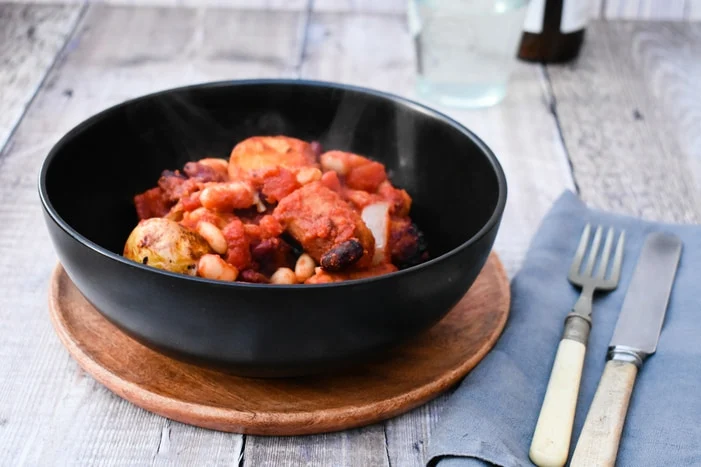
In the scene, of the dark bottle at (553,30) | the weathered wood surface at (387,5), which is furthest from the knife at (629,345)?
the weathered wood surface at (387,5)

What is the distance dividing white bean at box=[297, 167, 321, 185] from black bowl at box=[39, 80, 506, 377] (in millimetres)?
308

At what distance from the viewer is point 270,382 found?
1.44 m

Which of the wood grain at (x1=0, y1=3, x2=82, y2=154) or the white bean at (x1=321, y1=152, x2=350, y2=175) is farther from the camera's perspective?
the wood grain at (x1=0, y1=3, x2=82, y2=154)

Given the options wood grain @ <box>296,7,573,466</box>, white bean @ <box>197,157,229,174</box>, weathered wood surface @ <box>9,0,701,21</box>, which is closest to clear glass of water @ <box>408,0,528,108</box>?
wood grain @ <box>296,7,573,466</box>

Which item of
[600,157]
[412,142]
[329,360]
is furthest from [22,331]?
[600,157]

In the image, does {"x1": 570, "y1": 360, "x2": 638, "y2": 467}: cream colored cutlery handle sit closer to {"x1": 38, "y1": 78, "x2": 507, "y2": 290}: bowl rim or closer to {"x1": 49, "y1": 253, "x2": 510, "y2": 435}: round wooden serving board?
{"x1": 49, "y1": 253, "x2": 510, "y2": 435}: round wooden serving board

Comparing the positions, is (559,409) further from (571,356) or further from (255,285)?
(255,285)

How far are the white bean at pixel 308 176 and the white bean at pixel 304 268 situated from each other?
0.63 ft

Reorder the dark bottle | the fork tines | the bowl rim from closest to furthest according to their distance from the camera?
the bowl rim → the fork tines → the dark bottle

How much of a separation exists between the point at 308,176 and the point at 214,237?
0.28 meters

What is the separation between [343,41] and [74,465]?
231 centimetres

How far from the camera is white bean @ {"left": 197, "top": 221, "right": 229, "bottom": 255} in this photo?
4.83ft

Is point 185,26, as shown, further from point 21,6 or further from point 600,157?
point 600,157

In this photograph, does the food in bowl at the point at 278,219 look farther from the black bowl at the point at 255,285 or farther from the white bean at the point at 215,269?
the black bowl at the point at 255,285
